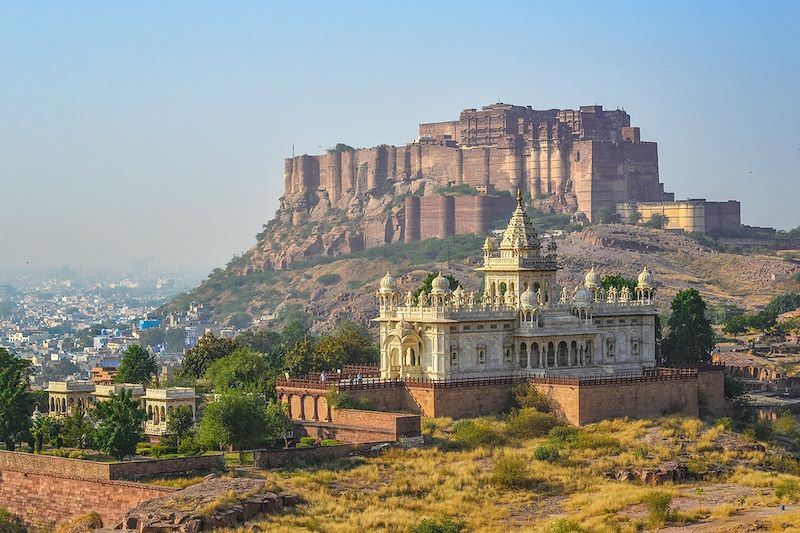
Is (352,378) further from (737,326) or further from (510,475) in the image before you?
(737,326)

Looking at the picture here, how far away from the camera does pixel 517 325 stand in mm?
64062

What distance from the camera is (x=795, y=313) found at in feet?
356

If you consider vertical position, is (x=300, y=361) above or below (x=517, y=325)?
below

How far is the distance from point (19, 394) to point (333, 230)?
101m

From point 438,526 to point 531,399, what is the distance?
1494 cm

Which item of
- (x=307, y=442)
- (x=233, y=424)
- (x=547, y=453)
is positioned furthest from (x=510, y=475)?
(x=233, y=424)

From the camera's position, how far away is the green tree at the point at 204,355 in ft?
253

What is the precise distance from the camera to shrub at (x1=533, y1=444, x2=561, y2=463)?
Answer: 55.8m

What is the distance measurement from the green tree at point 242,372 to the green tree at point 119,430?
10965 millimetres

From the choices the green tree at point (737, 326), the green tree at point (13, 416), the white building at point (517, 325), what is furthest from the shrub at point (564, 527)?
the green tree at point (737, 326)

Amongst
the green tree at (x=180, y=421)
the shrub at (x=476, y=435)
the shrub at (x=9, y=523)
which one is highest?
the green tree at (x=180, y=421)

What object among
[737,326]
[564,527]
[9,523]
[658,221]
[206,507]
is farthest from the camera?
[658,221]

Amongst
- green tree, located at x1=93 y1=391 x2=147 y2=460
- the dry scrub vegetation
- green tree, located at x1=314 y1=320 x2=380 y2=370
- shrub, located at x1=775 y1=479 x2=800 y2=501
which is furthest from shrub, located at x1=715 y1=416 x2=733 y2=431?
green tree, located at x1=93 y1=391 x2=147 y2=460

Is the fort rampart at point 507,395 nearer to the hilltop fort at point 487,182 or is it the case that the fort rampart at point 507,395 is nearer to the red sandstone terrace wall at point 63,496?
the red sandstone terrace wall at point 63,496
